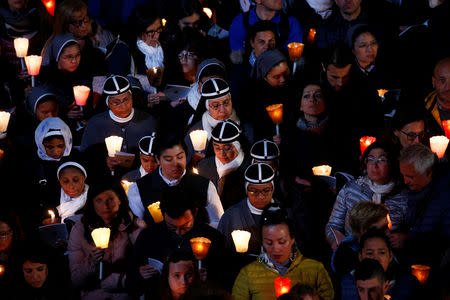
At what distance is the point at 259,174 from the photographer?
716cm

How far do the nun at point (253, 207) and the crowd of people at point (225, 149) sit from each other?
0.04 feet

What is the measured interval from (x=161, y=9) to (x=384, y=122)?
138 inches

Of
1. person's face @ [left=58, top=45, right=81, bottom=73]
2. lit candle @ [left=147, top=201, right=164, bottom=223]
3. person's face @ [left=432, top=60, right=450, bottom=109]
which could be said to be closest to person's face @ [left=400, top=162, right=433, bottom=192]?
person's face @ [left=432, top=60, right=450, bottom=109]

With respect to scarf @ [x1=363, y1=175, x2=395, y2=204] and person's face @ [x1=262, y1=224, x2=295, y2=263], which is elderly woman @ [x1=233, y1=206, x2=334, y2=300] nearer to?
person's face @ [x1=262, y1=224, x2=295, y2=263]

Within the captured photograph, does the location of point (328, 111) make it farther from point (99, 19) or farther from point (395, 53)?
point (99, 19)

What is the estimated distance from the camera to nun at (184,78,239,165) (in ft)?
27.0

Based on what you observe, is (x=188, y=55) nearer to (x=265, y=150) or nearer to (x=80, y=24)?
(x=80, y=24)

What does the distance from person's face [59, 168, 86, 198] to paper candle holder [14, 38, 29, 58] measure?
208 centimetres

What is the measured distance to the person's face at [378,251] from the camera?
5828 mm

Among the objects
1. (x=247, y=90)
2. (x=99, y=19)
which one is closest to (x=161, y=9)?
(x=99, y=19)

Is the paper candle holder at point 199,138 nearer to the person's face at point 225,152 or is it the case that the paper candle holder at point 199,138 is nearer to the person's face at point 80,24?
the person's face at point 225,152

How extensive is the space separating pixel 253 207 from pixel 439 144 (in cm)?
158

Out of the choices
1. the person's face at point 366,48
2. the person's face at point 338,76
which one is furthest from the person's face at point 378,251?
the person's face at point 366,48

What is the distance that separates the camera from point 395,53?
848 centimetres
